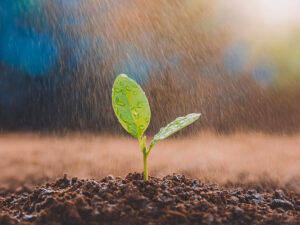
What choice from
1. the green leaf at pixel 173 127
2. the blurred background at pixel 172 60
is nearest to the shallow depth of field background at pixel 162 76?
the blurred background at pixel 172 60

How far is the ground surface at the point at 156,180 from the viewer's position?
0.55 m

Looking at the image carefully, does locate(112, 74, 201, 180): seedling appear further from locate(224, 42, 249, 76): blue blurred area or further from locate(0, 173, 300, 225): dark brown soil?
locate(224, 42, 249, 76): blue blurred area

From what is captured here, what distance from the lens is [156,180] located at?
2.39ft

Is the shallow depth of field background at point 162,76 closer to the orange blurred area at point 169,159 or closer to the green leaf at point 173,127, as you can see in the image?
the orange blurred area at point 169,159

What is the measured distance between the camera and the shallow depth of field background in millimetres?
1184

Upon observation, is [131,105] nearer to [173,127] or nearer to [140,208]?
[173,127]

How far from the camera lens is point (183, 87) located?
1272 mm

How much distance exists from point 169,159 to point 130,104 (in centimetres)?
46

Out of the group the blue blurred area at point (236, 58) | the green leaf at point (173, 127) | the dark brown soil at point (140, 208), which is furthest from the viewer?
the blue blurred area at point (236, 58)

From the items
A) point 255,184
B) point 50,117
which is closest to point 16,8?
point 50,117

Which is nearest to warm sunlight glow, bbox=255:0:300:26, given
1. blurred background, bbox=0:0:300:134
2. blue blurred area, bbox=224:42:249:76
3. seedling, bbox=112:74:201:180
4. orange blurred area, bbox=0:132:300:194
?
blurred background, bbox=0:0:300:134

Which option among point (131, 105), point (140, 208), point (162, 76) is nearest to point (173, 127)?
point (131, 105)

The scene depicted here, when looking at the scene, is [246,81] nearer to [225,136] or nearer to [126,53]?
[225,136]

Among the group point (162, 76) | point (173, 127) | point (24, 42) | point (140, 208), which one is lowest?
point (140, 208)
